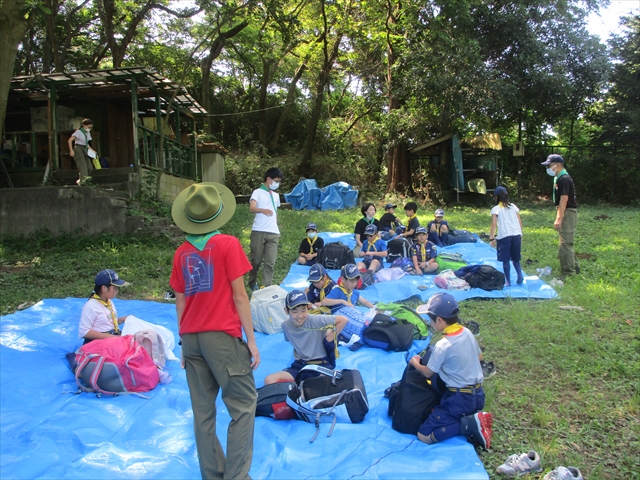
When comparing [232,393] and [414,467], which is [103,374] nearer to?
[232,393]

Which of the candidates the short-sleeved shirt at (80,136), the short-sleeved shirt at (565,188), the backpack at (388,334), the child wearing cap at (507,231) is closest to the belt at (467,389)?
the backpack at (388,334)

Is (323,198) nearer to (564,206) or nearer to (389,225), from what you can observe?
(389,225)

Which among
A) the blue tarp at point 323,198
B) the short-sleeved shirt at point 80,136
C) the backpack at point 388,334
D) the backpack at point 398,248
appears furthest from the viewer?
the blue tarp at point 323,198

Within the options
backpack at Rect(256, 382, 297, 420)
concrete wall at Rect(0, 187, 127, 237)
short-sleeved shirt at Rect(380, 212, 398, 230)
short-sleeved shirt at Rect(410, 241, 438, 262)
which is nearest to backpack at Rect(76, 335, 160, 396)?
backpack at Rect(256, 382, 297, 420)

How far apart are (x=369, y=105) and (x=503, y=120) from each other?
548cm

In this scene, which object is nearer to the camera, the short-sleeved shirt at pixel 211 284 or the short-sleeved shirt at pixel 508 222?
the short-sleeved shirt at pixel 211 284

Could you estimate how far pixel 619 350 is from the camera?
455cm

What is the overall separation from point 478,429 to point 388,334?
1874mm

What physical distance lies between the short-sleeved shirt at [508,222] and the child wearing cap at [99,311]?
5.18 m

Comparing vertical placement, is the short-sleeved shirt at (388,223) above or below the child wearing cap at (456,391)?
above

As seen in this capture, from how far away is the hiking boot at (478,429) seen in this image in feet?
10.2

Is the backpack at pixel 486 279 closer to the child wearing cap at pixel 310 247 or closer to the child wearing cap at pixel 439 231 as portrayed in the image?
the child wearing cap at pixel 439 231

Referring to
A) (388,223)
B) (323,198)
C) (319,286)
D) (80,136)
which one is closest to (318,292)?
(319,286)

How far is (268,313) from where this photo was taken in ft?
18.5
